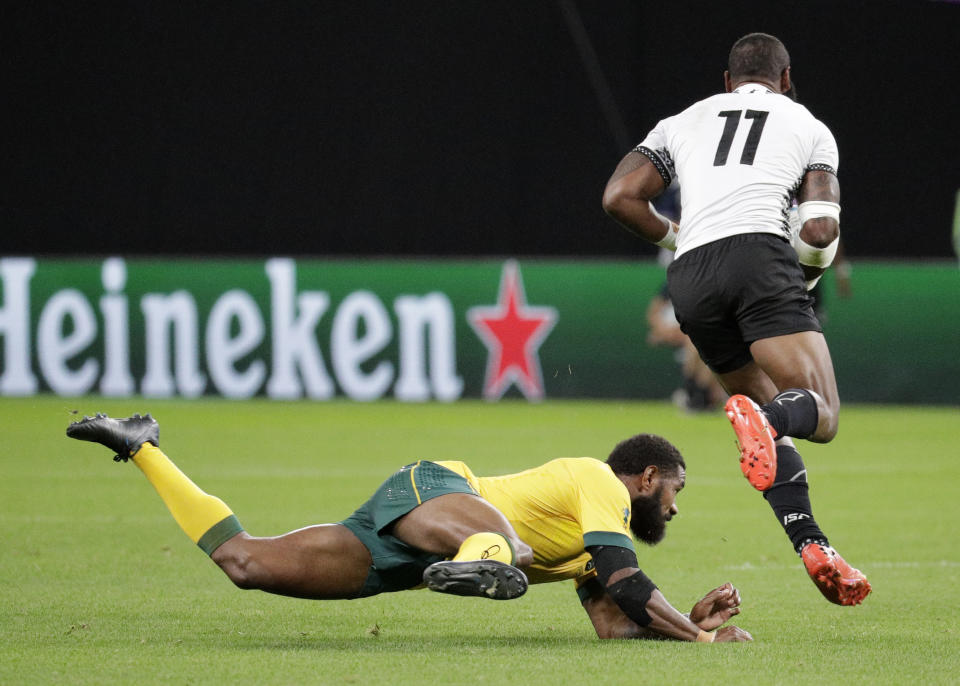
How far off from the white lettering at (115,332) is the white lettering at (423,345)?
2822mm

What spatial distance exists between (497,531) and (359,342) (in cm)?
1229

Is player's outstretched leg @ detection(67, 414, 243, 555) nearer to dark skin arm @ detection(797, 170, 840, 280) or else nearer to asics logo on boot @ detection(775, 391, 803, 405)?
asics logo on boot @ detection(775, 391, 803, 405)

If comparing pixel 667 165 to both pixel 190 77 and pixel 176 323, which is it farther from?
pixel 190 77

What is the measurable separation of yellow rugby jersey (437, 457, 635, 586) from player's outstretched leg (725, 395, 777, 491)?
442 mm

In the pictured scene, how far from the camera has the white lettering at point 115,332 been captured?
1752 cm

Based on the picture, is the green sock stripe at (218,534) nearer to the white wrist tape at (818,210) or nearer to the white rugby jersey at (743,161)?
the white rugby jersey at (743,161)

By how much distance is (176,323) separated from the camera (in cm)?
1759

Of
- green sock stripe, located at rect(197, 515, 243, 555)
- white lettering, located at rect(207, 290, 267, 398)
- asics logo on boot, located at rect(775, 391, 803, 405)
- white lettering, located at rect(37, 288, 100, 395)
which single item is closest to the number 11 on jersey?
asics logo on boot, located at rect(775, 391, 803, 405)

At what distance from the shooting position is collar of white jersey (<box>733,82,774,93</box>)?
6.41 meters

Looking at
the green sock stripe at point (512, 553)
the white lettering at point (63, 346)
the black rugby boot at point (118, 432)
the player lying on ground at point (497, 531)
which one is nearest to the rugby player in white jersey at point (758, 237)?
the player lying on ground at point (497, 531)

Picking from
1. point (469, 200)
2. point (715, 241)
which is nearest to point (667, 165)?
point (715, 241)

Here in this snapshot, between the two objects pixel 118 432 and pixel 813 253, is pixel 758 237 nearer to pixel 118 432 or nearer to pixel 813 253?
pixel 813 253

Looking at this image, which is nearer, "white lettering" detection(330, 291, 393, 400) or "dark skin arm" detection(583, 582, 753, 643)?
"dark skin arm" detection(583, 582, 753, 643)

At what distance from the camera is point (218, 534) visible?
6.00 m
